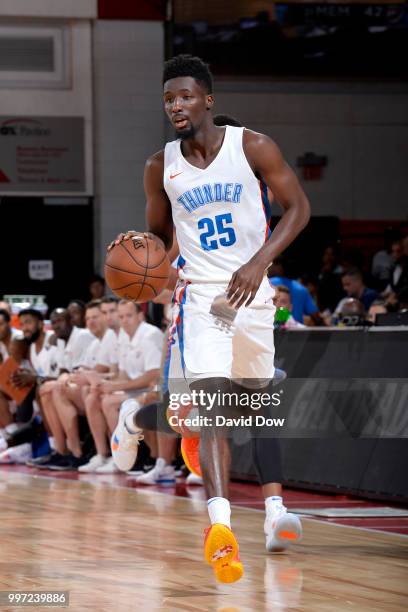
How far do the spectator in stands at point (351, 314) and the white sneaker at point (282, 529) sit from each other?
3.65 meters

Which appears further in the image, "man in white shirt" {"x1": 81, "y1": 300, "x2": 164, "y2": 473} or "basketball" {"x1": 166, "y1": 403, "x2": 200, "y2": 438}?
"man in white shirt" {"x1": 81, "y1": 300, "x2": 164, "y2": 473}

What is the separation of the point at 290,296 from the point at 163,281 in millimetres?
5613

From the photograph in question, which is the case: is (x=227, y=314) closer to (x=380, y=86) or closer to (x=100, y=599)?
(x=100, y=599)

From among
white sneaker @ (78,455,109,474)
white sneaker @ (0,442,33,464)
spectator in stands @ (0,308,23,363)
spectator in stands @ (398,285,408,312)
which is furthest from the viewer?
spectator in stands @ (0,308,23,363)

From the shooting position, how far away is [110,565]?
15.9ft

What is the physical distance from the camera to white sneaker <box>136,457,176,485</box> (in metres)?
9.15

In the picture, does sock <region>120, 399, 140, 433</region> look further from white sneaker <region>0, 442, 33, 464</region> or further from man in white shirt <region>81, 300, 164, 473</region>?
white sneaker <region>0, 442, 33, 464</region>

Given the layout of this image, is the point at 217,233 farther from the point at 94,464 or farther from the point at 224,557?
the point at 94,464

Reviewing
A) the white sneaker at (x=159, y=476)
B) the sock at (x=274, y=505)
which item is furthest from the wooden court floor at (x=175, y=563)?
the white sneaker at (x=159, y=476)

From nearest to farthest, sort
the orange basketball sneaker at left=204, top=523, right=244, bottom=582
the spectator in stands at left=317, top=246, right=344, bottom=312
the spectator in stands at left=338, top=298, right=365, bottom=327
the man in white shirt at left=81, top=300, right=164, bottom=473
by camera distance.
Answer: the orange basketball sneaker at left=204, top=523, right=244, bottom=582, the spectator in stands at left=338, top=298, right=365, bottom=327, the man in white shirt at left=81, top=300, right=164, bottom=473, the spectator in stands at left=317, top=246, right=344, bottom=312

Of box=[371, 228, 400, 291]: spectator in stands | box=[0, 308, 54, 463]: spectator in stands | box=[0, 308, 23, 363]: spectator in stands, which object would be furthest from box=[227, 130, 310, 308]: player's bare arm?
box=[0, 308, 23, 363]: spectator in stands

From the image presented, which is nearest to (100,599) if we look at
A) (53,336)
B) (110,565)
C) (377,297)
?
(110,565)

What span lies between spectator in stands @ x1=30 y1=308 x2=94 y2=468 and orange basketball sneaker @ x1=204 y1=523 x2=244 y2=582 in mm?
6854

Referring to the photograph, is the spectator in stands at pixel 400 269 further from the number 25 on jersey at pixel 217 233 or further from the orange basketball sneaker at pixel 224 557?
the orange basketball sneaker at pixel 224 557
